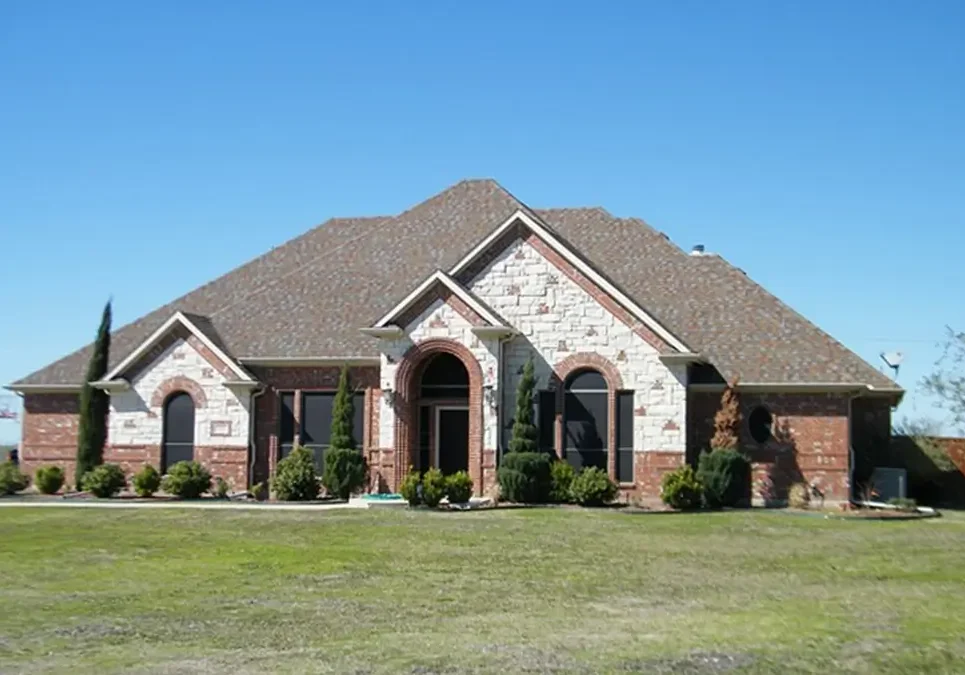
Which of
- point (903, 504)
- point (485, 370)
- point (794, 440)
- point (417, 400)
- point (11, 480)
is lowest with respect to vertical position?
point (903, 504)

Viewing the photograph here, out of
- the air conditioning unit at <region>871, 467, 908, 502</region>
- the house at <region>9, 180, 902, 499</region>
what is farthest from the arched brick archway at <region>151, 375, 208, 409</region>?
the air conditioning unit at <region>871, 467, 908, 502</region>

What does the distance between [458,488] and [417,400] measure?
3912 millimetres

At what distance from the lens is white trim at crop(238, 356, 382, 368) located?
1379 inches

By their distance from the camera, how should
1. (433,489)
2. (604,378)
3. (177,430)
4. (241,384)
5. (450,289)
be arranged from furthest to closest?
(177,430) → (241,384) → (604,378) → (450,289) → (433,489)

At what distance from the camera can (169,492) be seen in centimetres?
3403

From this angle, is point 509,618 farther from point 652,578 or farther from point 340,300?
point 340,300

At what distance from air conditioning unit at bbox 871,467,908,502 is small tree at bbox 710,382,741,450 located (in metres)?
4.76

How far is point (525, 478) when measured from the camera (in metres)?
31.8

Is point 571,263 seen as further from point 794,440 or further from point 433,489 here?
point 794,440

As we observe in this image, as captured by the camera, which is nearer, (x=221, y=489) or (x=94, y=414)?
(x=221, y=489)

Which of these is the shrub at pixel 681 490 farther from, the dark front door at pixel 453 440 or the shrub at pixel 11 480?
the shrub at pixel 11 480

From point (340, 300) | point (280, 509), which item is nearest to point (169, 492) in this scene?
point (280, 509)

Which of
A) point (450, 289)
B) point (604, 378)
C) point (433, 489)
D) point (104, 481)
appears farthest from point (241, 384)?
point (604, 378)

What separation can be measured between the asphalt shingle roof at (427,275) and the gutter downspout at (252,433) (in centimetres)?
109
